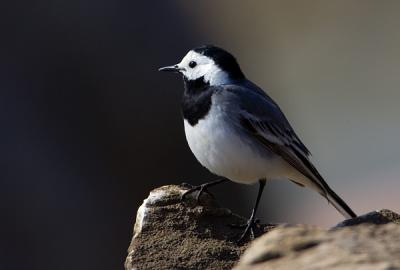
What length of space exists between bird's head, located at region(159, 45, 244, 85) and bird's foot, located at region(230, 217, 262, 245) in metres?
1.55

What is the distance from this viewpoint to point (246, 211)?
16.8m

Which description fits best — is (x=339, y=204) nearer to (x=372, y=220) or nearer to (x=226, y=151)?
(x=226, y=151)

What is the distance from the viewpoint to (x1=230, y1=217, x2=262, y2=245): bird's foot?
8.64 m

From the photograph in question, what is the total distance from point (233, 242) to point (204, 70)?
2090 mm

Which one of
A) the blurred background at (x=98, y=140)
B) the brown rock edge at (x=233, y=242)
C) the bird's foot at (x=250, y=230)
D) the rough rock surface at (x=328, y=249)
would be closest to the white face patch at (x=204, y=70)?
the brown rock edge at (x=233, y=242)

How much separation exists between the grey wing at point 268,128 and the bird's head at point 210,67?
0.19m

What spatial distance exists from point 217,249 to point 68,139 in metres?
7.80

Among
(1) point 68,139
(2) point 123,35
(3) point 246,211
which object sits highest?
(2) point 123,35

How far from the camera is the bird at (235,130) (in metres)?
9.47

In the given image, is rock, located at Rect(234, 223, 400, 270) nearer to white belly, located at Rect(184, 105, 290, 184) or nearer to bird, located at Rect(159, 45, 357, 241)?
bird, located at Rect(159, 45, 357, 241)

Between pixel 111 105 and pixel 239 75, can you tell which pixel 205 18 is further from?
pixel 239 75

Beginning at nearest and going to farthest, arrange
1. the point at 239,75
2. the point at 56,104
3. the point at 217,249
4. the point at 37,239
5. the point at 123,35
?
the point at 217,249
the point at 239,75
the point at 37,239
the point at 56,104
the point at 123,35

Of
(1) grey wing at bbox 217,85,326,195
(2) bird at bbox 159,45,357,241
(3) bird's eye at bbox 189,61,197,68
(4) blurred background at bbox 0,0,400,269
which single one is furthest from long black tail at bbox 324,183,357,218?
(4) blurred background at bbox 0,0,400,269

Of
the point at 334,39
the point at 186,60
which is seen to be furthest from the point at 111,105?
the point at 334,39
